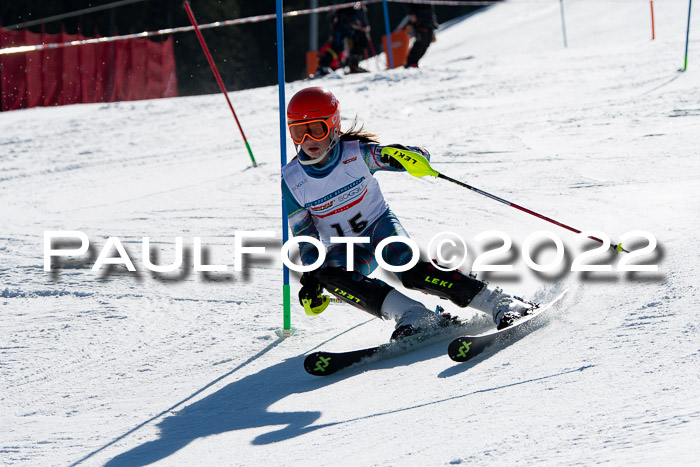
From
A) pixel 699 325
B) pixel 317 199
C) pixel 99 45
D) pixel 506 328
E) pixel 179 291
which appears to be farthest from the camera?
pixel 99 45

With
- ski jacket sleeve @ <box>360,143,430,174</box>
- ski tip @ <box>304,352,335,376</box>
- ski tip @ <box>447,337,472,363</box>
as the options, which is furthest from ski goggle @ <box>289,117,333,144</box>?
ski tip @ <box>447,337,472,363</box>

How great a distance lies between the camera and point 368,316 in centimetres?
459

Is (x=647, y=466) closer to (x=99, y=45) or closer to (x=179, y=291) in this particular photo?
(x=179, y=291)

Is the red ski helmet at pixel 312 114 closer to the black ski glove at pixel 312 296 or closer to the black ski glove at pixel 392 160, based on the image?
the black ski glove at pixel 392 160

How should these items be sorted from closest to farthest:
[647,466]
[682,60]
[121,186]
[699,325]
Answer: [647,466], [699,325], [121,186], [682,60]

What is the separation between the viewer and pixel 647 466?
7.16ft

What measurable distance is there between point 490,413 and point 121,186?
6071 mm

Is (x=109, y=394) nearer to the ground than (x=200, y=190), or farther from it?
nearer to the ground

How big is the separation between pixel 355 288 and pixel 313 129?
0.76 m

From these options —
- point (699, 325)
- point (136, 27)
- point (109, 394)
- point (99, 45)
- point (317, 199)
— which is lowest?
point (109, 394)

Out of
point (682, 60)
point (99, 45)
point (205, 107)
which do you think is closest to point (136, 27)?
point (99, 45)

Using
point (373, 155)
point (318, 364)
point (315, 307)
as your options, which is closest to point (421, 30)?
point (373, 155)
